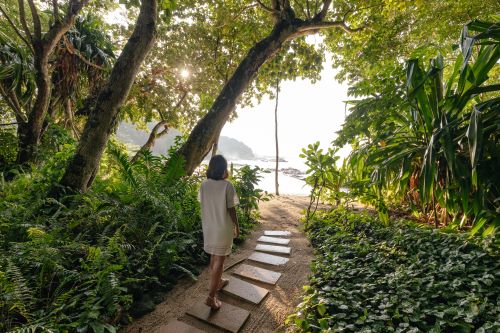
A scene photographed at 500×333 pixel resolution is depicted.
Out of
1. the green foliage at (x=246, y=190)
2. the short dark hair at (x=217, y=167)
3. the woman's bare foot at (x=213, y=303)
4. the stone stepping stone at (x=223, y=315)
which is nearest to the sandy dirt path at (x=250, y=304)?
the stone stepping stone at (x=223, y=315)

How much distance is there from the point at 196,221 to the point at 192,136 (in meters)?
1.56

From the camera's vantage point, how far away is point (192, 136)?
4.50m

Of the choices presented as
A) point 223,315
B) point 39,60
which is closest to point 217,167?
point 223,315

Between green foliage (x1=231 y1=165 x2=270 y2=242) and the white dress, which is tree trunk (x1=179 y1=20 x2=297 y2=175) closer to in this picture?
green foliage (x1=231 y1=165 x2=270 y2=242)

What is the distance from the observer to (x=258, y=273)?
11.0 ft

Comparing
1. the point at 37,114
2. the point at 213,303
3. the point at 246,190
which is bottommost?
the point at 213,303

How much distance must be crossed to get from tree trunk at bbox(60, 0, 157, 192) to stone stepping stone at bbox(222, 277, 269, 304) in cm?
247

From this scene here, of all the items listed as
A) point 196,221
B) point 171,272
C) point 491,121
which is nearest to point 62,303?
point 171,272

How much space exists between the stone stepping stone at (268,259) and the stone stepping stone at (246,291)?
0.70 m

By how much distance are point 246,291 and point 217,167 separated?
1.56m

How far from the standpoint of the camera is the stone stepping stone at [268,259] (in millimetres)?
3698

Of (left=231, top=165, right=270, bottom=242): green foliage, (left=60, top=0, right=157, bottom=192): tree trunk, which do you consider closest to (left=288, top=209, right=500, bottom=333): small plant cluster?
(left=231, top=165, right=270, bottom=242): green foliage

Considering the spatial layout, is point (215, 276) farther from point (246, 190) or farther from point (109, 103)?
point (246, 190)

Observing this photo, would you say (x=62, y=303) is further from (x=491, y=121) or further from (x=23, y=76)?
(x=23, y=76)
